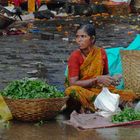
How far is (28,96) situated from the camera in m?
6.01

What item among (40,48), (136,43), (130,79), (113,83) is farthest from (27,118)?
(40,48)

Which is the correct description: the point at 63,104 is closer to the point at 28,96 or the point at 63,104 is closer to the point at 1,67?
the point at 28,96

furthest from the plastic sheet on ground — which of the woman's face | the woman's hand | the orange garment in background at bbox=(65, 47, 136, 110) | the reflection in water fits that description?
the woman's face

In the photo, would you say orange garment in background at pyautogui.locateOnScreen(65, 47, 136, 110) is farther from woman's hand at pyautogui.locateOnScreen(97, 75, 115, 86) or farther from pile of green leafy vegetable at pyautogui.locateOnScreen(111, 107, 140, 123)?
pile of green leafy vegetable at pyautogui.locateOnScreen(111, 107, 140, 123)

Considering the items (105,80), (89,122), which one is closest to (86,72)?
(105,80)

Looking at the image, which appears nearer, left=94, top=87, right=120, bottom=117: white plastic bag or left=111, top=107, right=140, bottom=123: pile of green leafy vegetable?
left=111, top=107, right=140, bottom=123: pile of green leafy vegetable

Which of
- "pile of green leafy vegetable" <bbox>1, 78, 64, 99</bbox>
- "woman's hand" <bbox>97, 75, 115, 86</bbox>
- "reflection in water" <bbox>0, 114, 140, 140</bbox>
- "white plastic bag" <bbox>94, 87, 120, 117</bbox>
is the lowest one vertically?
"reflection in water" <bbox>0, 114, 140, 140</bbox>

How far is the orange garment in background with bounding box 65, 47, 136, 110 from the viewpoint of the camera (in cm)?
Answer: 645

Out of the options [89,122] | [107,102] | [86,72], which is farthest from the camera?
[86,72]

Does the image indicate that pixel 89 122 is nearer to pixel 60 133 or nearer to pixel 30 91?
pixel 60 133

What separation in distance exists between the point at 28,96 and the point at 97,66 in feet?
3.53

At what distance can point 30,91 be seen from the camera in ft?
20.0

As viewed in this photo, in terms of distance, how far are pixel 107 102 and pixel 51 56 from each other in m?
5.18

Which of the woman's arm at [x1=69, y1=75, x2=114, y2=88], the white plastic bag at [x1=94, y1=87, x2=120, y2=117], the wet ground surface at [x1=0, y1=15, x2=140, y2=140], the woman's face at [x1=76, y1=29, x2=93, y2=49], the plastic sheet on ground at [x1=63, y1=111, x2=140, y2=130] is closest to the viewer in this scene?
the wet ground surface at [x1=0, y1=15, x2=140, y2=140]
